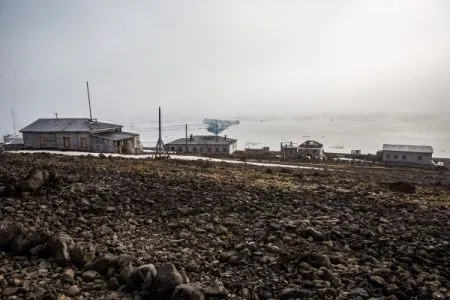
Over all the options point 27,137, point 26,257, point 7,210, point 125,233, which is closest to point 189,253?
point 125,233

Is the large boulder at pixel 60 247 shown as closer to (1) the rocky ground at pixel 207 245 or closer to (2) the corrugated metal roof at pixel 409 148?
(1) the rocky ground at pixel 207 245

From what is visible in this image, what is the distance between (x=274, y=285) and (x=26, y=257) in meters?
3.57

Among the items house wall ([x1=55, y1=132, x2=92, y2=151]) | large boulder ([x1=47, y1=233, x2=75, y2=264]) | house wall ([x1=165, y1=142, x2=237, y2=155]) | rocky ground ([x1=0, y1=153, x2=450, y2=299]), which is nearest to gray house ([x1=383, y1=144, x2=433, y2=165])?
house wall ([x1=165, y1=142, x2=237, y2=155])

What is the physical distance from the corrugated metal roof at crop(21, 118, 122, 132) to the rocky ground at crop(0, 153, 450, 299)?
103ft

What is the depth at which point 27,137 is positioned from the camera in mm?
38750

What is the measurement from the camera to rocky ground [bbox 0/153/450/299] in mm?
3879

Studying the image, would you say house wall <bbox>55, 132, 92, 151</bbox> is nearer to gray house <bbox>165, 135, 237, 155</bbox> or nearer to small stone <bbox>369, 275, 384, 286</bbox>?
gray house <bbox>165, 135, 237, 155</bbox>

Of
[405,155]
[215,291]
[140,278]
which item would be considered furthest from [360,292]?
[405,155]

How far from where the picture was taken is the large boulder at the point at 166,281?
12.0ft

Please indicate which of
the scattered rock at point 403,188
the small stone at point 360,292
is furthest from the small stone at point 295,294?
the scattered rock at point 403,188

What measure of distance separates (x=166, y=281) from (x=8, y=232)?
9.21 ft

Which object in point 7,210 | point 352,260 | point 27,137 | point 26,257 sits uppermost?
point 27,137

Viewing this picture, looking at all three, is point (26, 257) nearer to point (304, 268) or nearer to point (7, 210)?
point (7, 210)

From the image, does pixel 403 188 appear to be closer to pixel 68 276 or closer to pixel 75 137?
pixel 68 276
